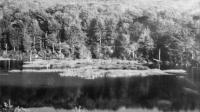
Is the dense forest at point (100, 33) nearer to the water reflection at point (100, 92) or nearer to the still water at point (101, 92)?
the still water at point (101, 92)

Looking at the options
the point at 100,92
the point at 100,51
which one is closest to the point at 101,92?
the point at 100,92

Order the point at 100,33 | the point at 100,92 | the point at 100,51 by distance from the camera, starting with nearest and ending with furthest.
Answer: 1. the point at 100,92
2. the point at 100,51
3. the point at 100,33

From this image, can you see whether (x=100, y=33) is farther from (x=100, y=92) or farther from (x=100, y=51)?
(x=100, y=92)

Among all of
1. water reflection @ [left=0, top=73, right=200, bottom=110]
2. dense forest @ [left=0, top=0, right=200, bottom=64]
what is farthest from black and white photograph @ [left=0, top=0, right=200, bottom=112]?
water reflection @ [left=0, top=73, right=200, bottom=110]

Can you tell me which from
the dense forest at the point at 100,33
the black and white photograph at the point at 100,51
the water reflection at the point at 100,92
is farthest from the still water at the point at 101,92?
the dense forest at the point at 100,33

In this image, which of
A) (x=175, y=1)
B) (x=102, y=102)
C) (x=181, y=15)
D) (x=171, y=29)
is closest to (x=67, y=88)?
(x=102, y=102)

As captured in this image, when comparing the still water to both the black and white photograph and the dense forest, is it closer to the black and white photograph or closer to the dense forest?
the black and white photograph
